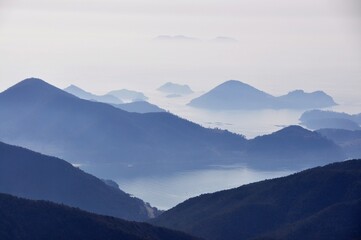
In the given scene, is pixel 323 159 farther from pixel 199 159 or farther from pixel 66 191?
pixel 66 191

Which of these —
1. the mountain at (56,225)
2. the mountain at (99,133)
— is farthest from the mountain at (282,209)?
the mountain at (99,133)

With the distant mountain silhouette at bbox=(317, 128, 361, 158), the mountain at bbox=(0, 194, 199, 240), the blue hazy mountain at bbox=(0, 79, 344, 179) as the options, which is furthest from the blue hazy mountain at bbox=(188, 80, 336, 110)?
the mountain at bbox=(0, 194, 199, 240)

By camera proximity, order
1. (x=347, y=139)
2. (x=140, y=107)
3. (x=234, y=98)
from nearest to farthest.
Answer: (x=347, y=139) → (x=140, y=107) → (x=234, y=98)

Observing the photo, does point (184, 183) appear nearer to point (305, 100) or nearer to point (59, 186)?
point (59, 186)

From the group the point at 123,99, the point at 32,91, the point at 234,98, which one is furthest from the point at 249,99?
the point at 32,91

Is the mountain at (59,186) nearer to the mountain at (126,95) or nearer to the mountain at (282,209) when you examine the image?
the mountain at (282,209)

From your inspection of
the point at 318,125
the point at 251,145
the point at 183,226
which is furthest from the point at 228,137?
the point at 183,226

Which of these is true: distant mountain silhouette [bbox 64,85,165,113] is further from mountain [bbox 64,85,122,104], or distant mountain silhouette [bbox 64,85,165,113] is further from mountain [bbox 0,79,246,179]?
mountain [bbox 0,79,246,179]
